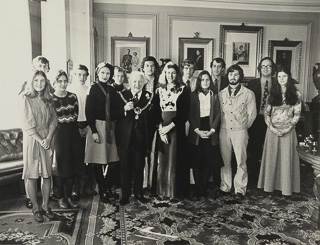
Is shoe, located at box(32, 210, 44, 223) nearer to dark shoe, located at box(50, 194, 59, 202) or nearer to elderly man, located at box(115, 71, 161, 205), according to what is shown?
dark shoe, located at box(50, 194, 59, 202)

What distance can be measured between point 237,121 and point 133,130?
1.16 metres

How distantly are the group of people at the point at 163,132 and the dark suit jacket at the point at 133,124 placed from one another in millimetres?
10

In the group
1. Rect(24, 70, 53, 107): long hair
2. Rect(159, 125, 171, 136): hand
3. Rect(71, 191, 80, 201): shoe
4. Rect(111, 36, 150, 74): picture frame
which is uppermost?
Rect(111, 36, 150, 74): picture frame

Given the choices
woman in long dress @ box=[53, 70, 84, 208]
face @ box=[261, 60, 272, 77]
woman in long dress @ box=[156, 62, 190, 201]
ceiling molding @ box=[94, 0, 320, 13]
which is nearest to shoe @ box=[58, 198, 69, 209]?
woman in long dress @ box=[53, 70, 84, 208]

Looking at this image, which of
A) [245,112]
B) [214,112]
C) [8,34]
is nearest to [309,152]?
[245,112]

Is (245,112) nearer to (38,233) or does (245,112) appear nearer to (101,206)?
(101,206)

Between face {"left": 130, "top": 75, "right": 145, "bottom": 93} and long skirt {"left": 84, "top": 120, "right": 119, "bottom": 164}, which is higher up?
face {"left": 130, "top": 75, "right": 145, "bottom": 93}

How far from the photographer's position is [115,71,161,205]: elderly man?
3268 mm

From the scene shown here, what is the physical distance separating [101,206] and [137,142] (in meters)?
0.75

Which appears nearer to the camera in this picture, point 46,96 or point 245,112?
point 46,96

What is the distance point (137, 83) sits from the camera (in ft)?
10.6

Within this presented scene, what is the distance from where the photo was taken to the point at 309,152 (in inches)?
121

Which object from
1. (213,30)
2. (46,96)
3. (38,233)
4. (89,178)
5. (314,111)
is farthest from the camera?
(213,30)

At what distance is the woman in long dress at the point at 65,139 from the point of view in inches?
120
